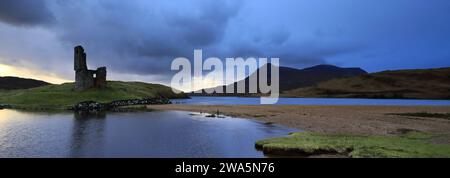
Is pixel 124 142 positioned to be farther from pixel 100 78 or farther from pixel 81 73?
pixel 100 78

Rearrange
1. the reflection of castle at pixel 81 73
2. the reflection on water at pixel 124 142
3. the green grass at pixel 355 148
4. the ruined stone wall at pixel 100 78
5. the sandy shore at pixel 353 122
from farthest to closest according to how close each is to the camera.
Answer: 1. the ruined stone wall at pixel 100 78
2. the reflection of castle at pixel 81 73
3. the sandy shore at pixel 353 122
4. the reflection on water at pixel 124 142
5. the green grass at pixel 355 148

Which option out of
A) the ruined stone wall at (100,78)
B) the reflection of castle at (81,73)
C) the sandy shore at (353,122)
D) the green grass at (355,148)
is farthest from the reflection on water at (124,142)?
the ruined stone wall at (100,78)

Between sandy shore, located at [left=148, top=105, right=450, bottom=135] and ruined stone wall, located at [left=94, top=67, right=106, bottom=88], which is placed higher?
ruined stone wall, located at [left=94, top=67, right=106, bottom=88]

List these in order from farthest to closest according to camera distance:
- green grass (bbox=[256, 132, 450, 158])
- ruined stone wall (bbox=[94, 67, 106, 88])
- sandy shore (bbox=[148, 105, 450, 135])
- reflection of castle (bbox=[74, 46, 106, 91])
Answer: ruined stone wall (bbox=[94, 67, 106, 88]) < reflection of castle (bbox=[74, 46, 106, 91]) < sandy shore (bbox=[148, 105, 450, 135]) < green grass (bbox=[256, 132, 450, 158])

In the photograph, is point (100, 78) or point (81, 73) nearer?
point (81, 73)

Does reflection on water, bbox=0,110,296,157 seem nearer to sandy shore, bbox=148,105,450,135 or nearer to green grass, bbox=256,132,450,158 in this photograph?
green grass, bbox=256,132,450,158

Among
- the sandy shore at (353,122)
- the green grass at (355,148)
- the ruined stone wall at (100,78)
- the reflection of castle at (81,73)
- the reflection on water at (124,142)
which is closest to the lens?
the green grass at (355,148)

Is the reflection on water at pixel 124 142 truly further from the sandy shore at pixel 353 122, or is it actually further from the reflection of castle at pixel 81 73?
the reflection of castle at pixel 81 73

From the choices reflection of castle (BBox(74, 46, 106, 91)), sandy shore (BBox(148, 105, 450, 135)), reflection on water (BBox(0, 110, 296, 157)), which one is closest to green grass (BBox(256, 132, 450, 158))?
reflection on water (BBox(0, 110, 296, 157))

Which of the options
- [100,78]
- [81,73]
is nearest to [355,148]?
[81,73]

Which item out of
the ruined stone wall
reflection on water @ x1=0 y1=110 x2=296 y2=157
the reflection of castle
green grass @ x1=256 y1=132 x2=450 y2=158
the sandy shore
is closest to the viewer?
green grass @ x1=256 y1=132 x2=450 y2=158

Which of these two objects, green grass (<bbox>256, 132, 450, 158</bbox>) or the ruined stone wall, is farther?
the ruined stone wall

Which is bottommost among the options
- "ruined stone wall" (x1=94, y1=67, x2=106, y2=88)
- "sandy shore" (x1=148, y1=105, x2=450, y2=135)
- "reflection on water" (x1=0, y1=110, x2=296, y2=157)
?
"reflection on water" (x1=0, y1=110, x2=296, y2=157)
